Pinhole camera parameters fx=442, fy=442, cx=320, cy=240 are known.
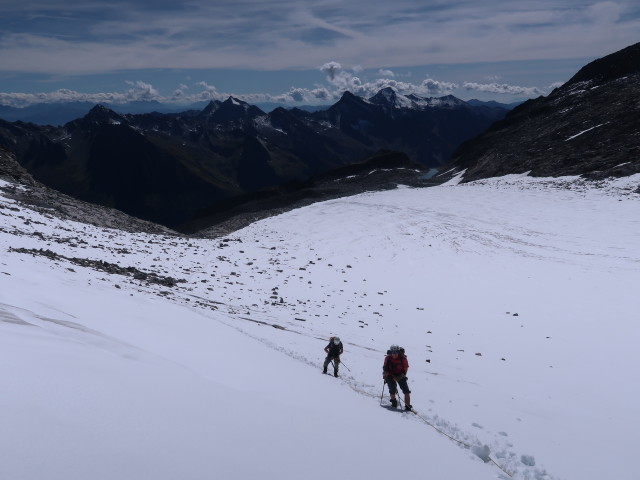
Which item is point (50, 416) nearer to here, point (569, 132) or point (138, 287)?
point (138, 287)

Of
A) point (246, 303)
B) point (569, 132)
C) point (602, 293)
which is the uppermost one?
point (569, 132)

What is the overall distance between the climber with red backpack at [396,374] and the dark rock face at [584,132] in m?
50.2

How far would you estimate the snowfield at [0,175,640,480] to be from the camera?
19.5 ft

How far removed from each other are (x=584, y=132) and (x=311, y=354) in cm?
7273

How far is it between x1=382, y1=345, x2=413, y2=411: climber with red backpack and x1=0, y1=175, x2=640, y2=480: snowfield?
531mm

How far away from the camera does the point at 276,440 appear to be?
675 centimetres

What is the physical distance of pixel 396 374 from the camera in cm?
1132

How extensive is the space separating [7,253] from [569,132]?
80500mm

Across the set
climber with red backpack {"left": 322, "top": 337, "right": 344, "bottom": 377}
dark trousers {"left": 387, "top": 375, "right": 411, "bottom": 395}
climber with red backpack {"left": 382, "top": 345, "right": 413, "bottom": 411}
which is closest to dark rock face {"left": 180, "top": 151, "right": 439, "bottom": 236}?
climber with red backpack {"left": 322, "top": 337, "right": 344, "bottom": 377}

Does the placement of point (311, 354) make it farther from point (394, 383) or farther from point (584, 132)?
point (584, 132)

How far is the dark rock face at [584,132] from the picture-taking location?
5678 centimetres

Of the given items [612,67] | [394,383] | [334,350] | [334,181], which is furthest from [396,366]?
[612,67]

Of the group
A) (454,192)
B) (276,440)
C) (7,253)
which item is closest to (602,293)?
(276,440)

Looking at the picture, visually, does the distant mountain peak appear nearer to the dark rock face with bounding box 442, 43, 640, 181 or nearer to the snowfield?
the dark rock face with bounding box 442, 43, 640, 181
